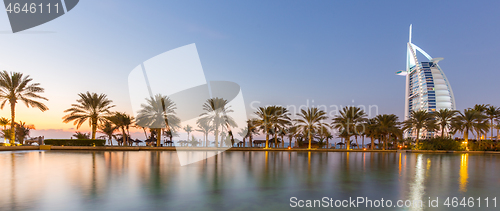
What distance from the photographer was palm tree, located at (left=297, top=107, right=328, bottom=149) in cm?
3466

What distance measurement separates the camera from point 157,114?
103ft

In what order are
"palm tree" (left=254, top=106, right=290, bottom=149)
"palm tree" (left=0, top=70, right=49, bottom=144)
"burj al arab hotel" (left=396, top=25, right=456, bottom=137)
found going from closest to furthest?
1. "palm tree" (left=0, top=70, right=49, bottom=144)
2. "palm tree" (left=254, top=106, right=290, bottom=149)
3. "burj al arab hotel" (left=396, top=25, right=456, bottom=137)

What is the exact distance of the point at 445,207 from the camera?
232 inches

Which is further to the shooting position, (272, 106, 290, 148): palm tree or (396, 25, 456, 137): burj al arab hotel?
(396, 25, 456, 137): burj al arab hotel

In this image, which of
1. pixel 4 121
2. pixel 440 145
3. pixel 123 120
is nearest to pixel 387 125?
pixel 440 145

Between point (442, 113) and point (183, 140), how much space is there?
38267 mm

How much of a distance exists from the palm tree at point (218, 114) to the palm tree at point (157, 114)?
12.9 feet

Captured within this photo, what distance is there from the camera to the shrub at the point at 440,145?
1393 inches

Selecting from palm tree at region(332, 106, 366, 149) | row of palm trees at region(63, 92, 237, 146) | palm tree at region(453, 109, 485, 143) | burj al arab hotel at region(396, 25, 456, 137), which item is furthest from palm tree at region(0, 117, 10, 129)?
burj al arab hotel at region(396, 25, 456, 137)

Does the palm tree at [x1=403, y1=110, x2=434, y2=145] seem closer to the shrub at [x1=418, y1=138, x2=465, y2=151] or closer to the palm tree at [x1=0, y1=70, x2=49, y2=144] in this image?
the shrub at [x1=418, y1=138, x2=465, y2=151]

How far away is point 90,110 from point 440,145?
45.3 metres

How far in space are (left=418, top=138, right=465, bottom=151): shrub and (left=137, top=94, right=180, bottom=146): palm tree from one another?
3341 centimetres

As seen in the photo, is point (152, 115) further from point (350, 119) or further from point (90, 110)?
point (350, 119)

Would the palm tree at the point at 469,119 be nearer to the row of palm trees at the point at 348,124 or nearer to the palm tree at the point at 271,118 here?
the row of palm trees at the point at 348,124
